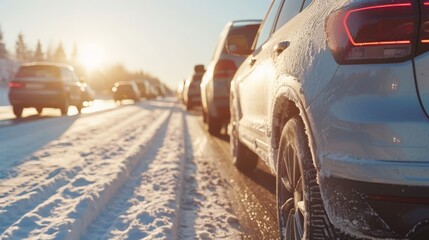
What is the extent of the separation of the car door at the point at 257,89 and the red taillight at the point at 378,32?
1.29 metres

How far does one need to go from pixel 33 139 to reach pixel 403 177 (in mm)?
7035

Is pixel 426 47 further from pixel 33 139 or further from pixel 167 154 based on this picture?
pixel 33 139

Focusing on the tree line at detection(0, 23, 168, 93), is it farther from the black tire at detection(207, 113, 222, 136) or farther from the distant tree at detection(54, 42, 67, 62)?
the black tire at detection(207, 113, 222, 136)

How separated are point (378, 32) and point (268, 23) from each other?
2702 millimetres

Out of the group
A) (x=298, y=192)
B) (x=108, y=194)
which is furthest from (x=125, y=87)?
(x=298, y=192)

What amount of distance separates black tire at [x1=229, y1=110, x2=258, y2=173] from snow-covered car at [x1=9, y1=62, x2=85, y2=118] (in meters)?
10.3

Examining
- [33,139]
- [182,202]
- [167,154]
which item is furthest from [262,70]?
[33,139]

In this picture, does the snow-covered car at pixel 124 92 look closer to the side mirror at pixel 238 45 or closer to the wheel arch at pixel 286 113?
the side mirror at pixel 238 45

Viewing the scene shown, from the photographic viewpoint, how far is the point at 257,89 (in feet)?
12.5

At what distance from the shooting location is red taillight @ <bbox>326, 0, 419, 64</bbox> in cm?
176

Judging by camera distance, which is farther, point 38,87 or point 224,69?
point 38,87

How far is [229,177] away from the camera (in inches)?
213

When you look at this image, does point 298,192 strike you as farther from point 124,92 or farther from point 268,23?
point 124,92

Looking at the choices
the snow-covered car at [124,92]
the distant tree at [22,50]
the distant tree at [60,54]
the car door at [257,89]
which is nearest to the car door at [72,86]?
the car door at [257,89]
